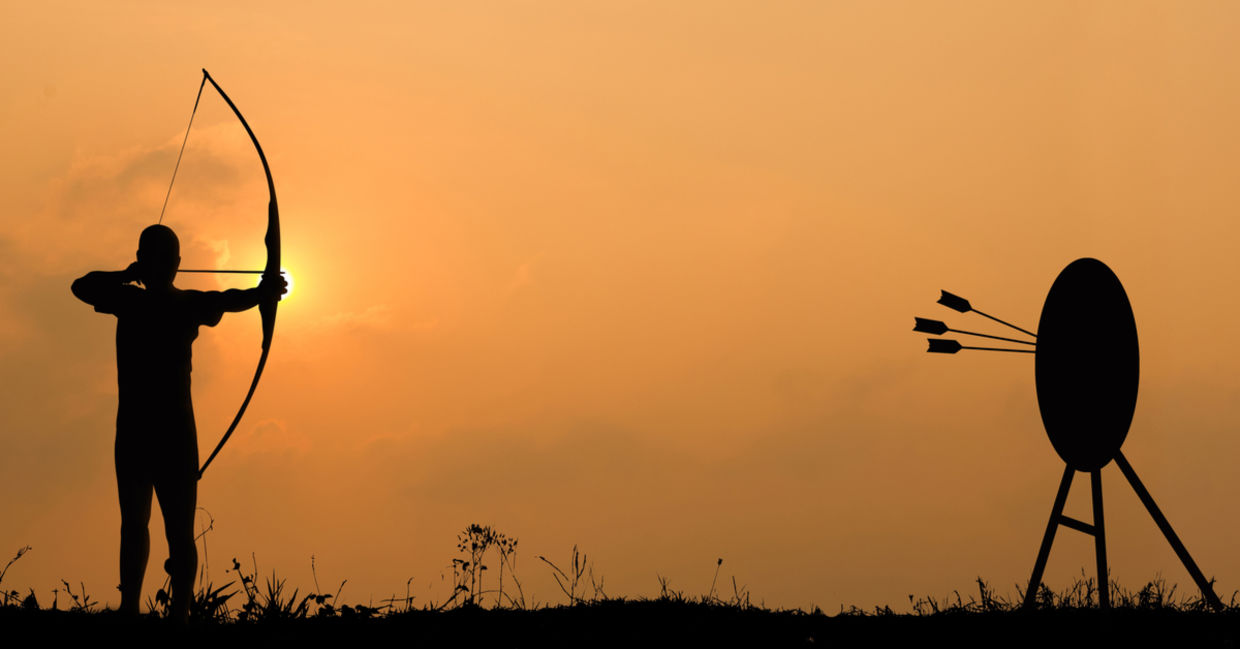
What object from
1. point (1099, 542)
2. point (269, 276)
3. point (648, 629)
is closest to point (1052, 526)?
point (1099, 542)

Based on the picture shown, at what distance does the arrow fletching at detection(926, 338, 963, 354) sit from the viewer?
27.6 feet

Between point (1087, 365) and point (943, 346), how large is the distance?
929 millimetres

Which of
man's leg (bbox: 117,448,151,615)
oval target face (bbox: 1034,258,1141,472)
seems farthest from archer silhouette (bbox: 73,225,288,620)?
oval target face (bbox: 1034,258,1141,472)

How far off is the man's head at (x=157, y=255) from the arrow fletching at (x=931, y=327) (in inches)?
183

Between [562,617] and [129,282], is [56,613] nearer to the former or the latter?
[129,282]

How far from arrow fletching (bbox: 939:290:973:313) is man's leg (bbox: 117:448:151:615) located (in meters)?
5.07

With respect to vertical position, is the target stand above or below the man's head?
below

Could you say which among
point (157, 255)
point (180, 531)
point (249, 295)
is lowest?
point (180, 531)

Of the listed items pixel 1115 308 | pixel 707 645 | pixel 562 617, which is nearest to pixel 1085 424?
pixel 1115 308

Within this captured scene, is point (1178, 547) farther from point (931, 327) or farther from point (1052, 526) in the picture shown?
point (931, 327)

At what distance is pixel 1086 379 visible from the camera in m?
8.33

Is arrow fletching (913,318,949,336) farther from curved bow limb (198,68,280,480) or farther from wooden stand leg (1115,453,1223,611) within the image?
curved bow limb (198,68,280,480)

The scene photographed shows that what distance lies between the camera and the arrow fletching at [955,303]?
332 inches

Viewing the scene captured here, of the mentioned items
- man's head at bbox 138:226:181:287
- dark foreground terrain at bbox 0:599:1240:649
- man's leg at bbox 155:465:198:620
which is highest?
man's head at bbox 138:226:181:287
